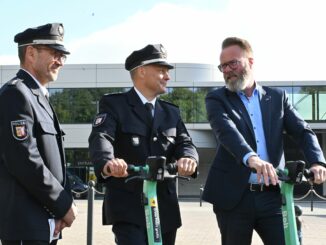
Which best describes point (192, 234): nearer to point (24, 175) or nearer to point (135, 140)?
point (135, 140)

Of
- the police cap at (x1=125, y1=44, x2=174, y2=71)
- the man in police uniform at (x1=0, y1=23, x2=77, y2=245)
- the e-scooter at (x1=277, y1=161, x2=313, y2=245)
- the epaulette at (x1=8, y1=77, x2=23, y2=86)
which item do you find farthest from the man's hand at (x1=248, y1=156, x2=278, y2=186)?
the epaulette at (x1=8, y1=77, x2=23, y2=86)

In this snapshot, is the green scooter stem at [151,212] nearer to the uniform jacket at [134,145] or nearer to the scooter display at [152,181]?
the scooter display at [152,181]

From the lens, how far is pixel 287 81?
3856cm

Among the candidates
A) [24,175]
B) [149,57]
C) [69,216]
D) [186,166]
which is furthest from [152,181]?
[149,57]

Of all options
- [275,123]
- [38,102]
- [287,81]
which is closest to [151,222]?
[38,102]

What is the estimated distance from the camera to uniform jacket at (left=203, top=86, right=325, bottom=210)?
4430 millimetres

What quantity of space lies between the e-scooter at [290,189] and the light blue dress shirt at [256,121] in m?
0.60

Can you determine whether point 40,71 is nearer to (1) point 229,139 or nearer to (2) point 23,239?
(2) point 23,239

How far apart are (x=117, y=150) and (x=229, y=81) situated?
102 cm

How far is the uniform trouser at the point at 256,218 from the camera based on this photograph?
4.37 m

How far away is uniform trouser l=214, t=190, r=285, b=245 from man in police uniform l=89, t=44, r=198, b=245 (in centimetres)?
44

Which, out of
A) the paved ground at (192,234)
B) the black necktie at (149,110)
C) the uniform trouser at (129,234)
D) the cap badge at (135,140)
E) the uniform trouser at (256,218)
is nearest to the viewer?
the uniform trouser at (129,234)

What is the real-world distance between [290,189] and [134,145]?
4.10 ft

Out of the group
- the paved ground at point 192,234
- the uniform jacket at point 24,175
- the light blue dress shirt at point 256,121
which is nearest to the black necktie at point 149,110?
the light blue dress shirt at point 256,121
